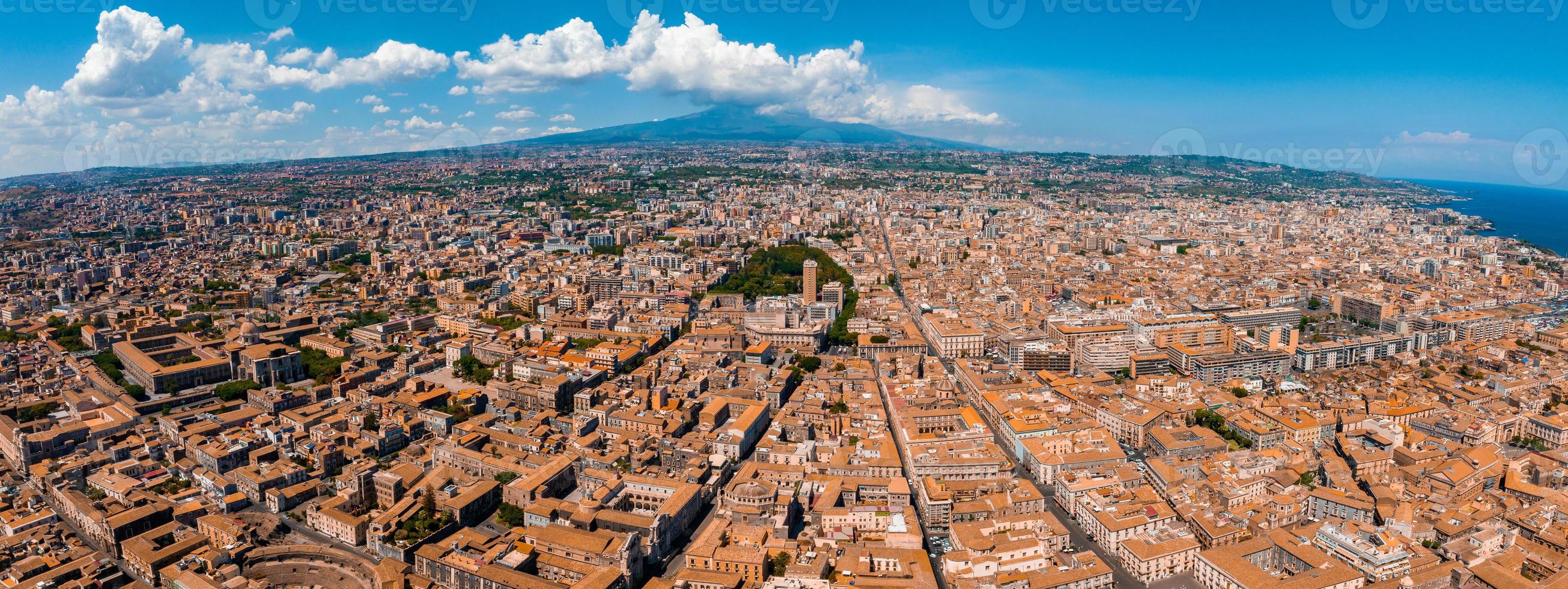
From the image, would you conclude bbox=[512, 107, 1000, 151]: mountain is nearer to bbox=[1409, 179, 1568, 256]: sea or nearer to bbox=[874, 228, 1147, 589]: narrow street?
bbox=[1409, 179, 1568, 256]: sea

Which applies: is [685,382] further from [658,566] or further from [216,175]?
[216,175]

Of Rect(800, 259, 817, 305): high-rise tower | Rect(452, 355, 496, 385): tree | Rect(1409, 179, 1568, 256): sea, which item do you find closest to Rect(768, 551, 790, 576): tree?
Rect(452, 355, 496, 385): tree

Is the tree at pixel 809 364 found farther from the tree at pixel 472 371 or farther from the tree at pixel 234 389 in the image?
the tree at pixel 234 389

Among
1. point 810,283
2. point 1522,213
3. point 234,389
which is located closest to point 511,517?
point 234,389

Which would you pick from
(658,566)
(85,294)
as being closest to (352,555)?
(658,566)

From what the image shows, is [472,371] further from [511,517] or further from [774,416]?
[511,517]

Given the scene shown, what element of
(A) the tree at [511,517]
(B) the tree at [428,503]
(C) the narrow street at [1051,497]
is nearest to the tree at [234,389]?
(B) the tree at [428,503]
